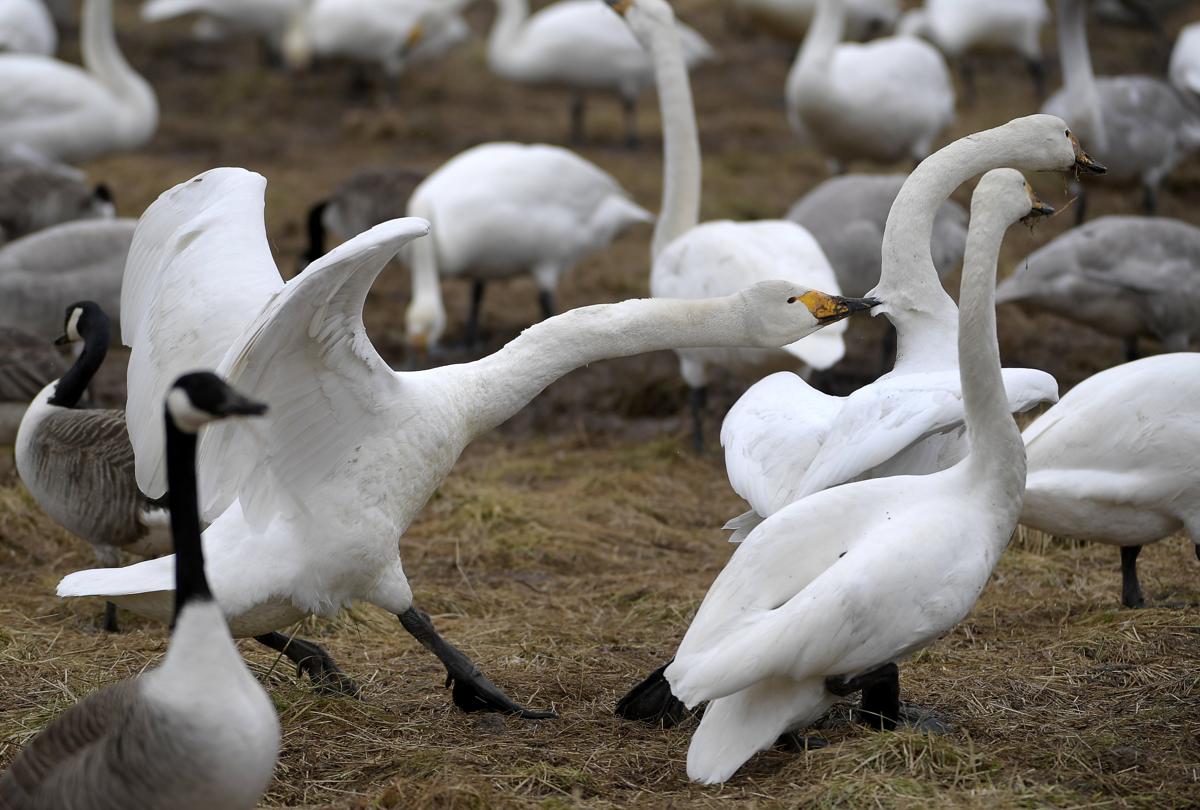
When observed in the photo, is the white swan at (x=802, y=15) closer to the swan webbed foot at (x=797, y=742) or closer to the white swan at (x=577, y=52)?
the white swan at (x=577, y=52)

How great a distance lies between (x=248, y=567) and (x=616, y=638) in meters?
1.52

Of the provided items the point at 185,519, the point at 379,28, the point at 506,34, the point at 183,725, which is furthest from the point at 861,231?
the point at 379,28

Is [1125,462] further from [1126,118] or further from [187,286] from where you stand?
[1126,118]

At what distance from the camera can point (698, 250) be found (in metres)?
7.13

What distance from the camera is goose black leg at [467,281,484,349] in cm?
962

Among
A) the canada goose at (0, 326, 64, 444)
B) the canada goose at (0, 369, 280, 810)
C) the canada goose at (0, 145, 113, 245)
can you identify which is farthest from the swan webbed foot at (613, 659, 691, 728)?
the canada goose at (0, 145, 113, 245)

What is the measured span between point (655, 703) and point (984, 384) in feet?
4.20

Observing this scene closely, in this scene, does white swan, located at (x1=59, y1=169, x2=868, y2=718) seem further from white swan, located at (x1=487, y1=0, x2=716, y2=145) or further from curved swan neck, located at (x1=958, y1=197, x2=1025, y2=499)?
white swan, located at (x1=487, y1=0, x2=716, y2=145)

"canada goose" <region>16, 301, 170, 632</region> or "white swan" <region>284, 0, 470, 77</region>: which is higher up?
"canada goose" <region>16, 301, 170, 632</region>

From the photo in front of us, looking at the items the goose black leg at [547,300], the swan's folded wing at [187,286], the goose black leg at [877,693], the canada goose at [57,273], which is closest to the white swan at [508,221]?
the goose black leg at [547,300]

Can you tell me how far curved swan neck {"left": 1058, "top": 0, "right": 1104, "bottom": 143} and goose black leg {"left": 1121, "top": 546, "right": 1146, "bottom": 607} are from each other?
244 inches

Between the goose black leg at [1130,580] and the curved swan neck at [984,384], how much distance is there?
142 cm

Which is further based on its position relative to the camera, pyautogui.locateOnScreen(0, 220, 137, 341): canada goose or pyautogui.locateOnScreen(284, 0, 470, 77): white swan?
pyautogui.locateOnScreen(284, 0, 470, 77): white swan

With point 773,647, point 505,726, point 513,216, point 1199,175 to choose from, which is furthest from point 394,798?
point 1199,175
